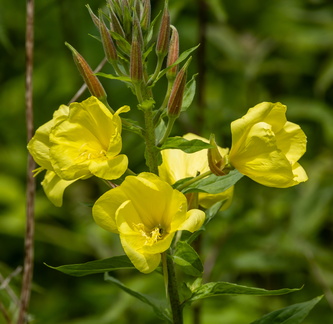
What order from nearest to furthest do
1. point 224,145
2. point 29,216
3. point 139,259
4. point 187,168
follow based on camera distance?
point 139,259
point 187,168
point 29,216
point 224,145

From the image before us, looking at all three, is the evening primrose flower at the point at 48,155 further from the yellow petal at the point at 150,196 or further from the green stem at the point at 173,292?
the green stem at the point at 173,292

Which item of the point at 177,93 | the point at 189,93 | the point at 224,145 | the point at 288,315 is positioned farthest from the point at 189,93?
the point at 224,145

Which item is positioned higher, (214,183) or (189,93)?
(189,93)

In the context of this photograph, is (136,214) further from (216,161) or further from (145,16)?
(145,16)

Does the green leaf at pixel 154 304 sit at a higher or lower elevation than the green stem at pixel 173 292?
lower

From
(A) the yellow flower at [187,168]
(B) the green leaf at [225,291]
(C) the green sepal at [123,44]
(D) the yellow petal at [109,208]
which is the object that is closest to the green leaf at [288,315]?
(B) the green leaf at [225,291]

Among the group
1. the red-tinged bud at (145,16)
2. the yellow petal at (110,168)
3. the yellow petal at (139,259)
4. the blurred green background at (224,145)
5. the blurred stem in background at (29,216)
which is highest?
the red-tinged bud at (145,16)
